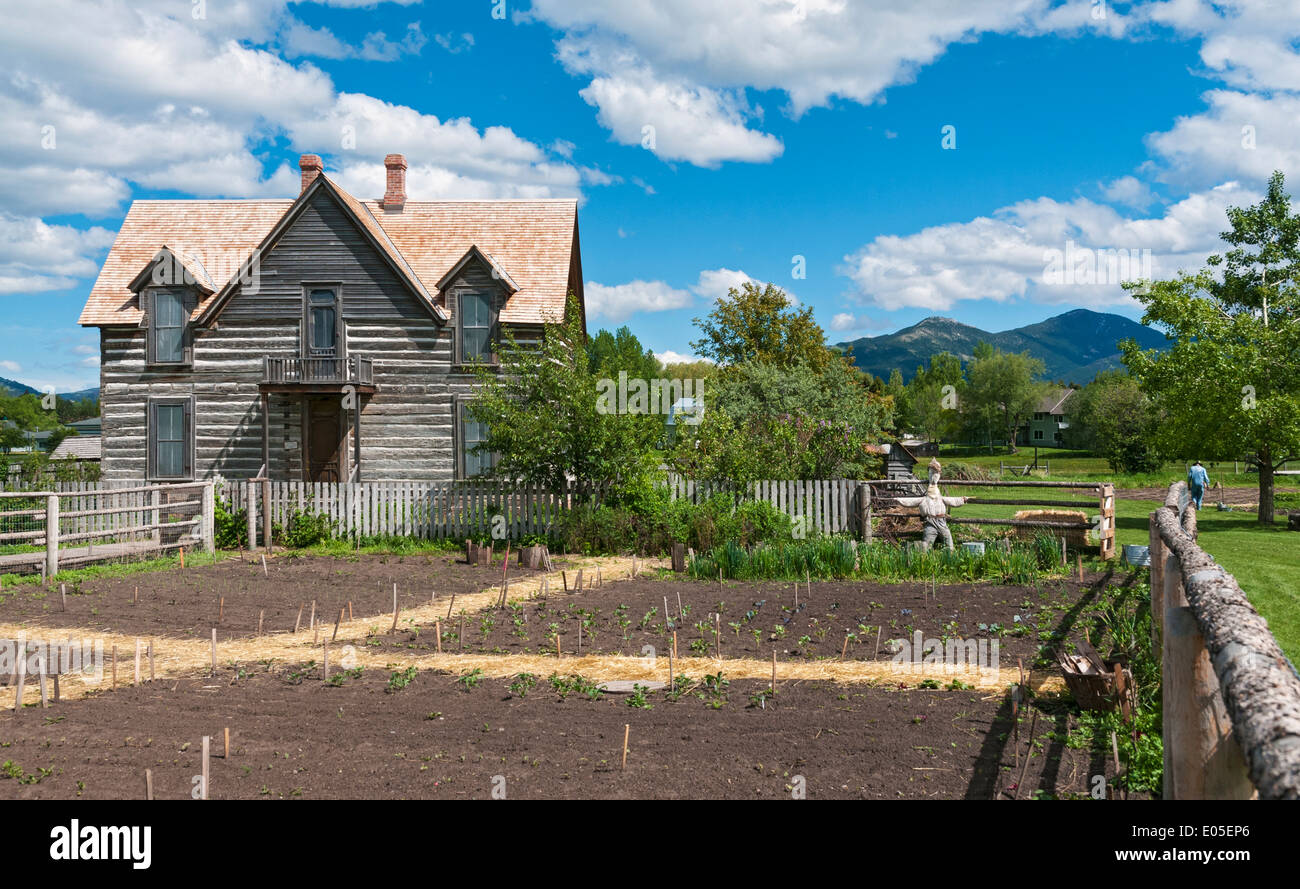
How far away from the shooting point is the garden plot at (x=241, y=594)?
11.2 m

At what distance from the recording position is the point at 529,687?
7.90m

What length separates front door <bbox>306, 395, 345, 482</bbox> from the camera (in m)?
23.3

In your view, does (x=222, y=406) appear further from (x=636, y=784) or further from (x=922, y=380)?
(x=922, y=380)

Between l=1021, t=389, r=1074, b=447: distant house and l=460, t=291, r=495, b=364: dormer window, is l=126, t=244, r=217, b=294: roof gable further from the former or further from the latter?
l=1021, t=389, r=1074, b=447: distant house

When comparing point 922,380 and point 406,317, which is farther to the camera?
point 922,380

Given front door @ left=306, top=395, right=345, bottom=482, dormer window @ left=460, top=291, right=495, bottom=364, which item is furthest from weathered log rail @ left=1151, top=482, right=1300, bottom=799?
front door @ left=306, top=395, right=345, bottom=482

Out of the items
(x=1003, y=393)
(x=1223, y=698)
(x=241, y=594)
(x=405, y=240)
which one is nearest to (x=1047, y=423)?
(x=1003, y=393)

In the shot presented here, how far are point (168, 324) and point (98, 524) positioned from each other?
21.3 ft

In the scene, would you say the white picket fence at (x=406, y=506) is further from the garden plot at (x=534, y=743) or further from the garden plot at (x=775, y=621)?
the garden plot at (x=534, y=743)

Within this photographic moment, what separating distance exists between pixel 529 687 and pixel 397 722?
138cm

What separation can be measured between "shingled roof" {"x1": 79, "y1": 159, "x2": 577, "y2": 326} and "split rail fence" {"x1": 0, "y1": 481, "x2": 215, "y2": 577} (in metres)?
5.81

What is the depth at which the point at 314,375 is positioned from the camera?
74.2 ft

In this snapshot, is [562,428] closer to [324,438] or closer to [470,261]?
[470,261]
